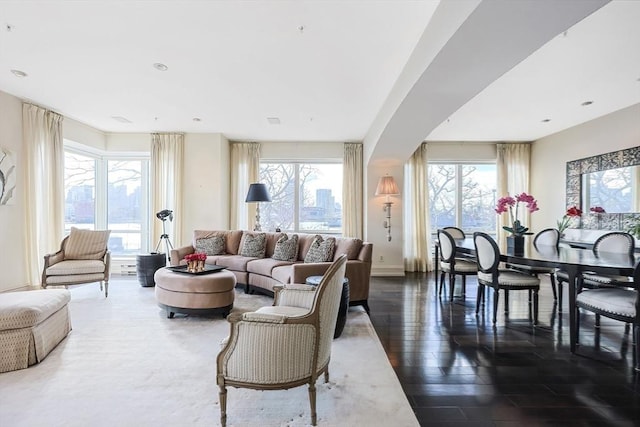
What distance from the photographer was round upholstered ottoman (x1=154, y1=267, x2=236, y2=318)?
3467 mm

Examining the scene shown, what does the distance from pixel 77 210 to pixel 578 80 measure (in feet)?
28.1

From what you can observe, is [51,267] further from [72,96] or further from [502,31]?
[502,31]

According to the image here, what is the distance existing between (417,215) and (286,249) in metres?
3.35

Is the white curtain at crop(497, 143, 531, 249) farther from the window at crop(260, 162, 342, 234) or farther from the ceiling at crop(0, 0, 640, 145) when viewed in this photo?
the window at crop(260, 162, 342, 234)

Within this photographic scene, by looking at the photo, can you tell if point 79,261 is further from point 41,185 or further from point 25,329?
point 25,329

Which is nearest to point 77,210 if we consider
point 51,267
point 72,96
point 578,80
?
point 51,267

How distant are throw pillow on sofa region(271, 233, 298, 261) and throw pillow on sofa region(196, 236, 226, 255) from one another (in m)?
1.08

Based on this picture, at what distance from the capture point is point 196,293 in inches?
136

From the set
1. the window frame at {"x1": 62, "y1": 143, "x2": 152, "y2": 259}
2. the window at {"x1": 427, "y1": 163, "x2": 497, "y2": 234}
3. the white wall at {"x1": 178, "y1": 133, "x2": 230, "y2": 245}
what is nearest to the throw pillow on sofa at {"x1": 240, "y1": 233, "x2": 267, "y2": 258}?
the white wall at {"x1": 178, "y1": 133, "x2": 230, "y2": 245}

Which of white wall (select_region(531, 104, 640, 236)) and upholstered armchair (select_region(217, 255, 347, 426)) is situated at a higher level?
white wall (select_region(531, 104, 640, 236))

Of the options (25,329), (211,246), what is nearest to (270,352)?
(25,329)

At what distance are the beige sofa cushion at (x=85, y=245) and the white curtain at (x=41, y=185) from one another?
520 millimetres

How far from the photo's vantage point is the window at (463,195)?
6.98 meters

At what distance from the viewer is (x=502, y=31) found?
6.48ft
